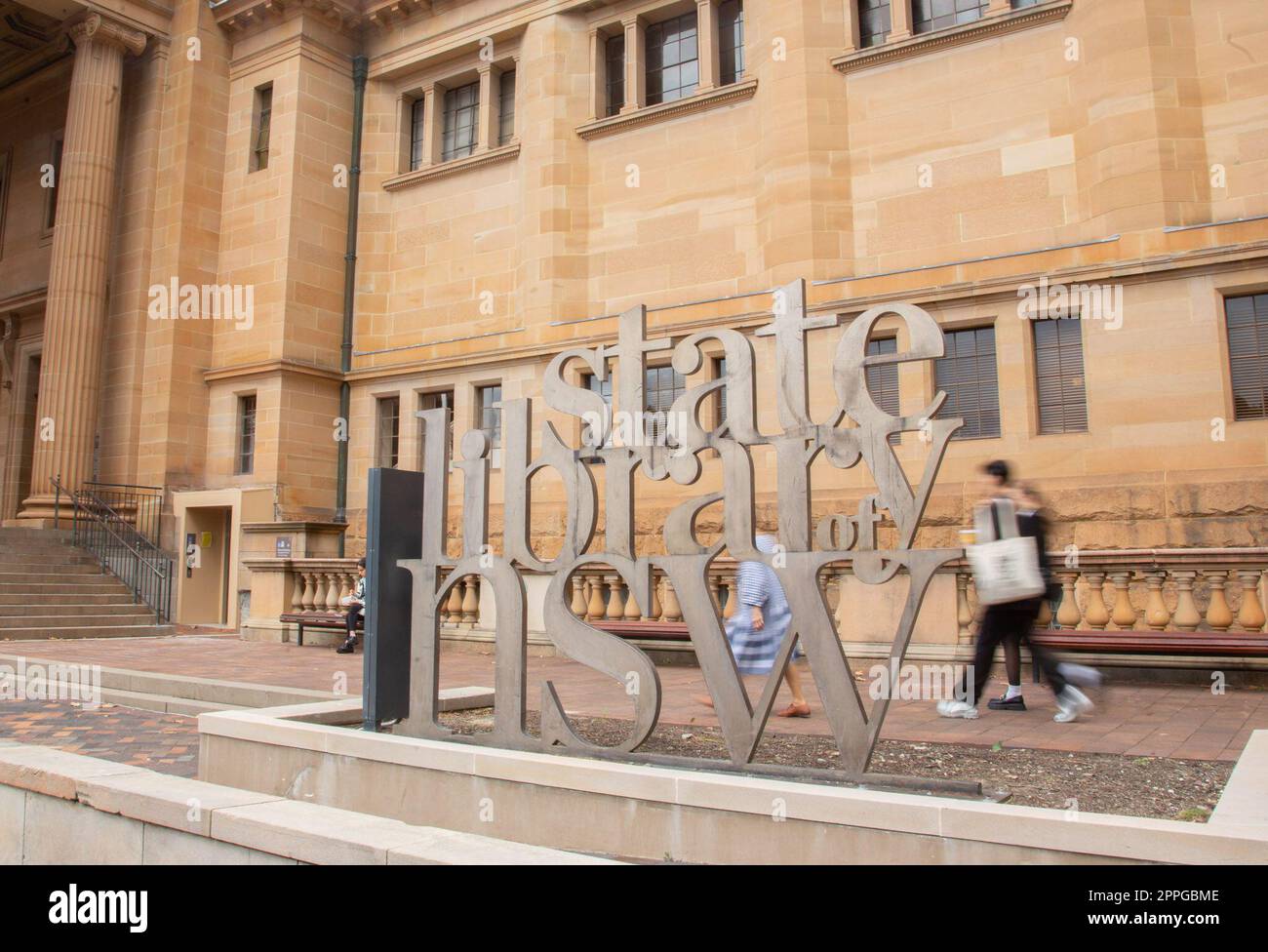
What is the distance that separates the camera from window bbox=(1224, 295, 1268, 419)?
12.3m

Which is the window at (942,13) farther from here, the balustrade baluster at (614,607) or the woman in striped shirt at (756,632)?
the woman in striped shirt at (756,632)

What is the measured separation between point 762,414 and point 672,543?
9889 mm

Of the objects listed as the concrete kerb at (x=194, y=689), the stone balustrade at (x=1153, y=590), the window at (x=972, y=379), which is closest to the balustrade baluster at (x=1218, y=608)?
the stone balustrade at (x=1153, y=590)

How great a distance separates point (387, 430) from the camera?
70.4ft

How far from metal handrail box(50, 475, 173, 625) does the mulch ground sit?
14.7 metres

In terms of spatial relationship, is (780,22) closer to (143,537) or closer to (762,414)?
(762,414)

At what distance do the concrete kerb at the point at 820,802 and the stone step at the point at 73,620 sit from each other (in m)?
13.0

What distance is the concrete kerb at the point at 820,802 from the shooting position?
3.29 m
